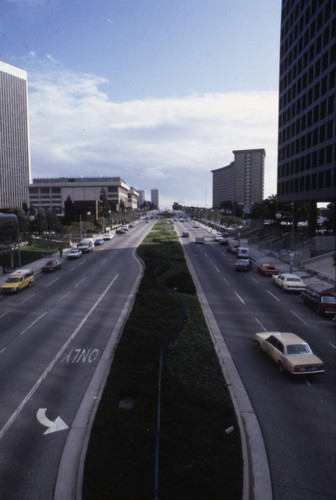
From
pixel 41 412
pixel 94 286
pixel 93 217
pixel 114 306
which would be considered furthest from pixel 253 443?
pixel 93 217

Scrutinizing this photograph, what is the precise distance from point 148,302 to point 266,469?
665 inches

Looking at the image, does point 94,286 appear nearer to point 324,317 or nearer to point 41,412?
point 324,317

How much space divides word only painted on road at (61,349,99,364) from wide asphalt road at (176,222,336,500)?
683cm

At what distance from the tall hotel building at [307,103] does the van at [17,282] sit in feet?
127

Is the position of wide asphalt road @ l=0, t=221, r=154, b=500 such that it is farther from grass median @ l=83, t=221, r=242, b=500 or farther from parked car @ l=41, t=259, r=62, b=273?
parked car @ l=41, t=259, r=62, b=273

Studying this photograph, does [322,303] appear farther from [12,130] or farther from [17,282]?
[12,130]

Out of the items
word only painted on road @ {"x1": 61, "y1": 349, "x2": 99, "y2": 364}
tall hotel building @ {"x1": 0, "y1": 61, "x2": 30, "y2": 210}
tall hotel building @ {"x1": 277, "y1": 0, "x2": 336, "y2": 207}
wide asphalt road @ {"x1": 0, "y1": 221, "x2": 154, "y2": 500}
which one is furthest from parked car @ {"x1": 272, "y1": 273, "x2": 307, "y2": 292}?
tall hotel building @ {"x1": 0, "y1": 61, "x2": 30, "y2": 210}

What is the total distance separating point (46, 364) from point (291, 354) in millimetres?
11101

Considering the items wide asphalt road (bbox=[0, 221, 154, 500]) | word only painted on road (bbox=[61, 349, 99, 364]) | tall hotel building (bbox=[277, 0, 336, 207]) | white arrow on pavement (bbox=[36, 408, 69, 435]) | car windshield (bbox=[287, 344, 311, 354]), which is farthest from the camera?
tall hotel building (bbox=[277, 0, 336, 207])

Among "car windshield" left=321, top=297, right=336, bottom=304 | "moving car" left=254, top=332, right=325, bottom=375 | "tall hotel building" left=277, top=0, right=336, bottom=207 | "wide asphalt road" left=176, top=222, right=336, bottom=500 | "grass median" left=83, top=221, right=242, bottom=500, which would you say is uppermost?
"tall hotel building" left=277, top=0, right=336, bottom=207

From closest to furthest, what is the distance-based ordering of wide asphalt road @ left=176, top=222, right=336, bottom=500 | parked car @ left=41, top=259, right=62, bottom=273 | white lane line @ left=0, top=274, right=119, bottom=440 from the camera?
wide asphalt road @ left=176, top=222, right=336, bottom=500 → white lane line @ left=0, top=274, right=119, bottom=440 → parked car @ left=41, top=259, right=62, bottom=273

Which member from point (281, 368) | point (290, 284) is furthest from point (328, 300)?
point (281, 368)

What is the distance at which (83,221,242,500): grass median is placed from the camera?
359 inches

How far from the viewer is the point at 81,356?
1820 cm
